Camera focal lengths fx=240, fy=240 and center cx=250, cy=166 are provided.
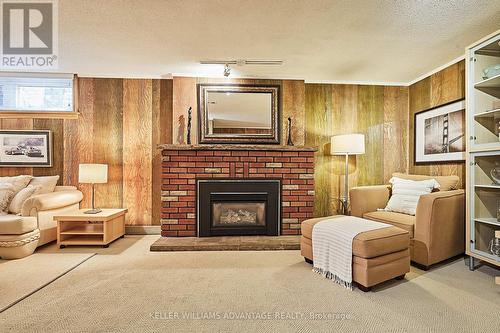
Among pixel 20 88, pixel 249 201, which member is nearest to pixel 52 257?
pixel 249 201

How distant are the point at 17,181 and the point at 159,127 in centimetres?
188

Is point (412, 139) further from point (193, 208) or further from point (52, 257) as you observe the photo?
point (52, 257)

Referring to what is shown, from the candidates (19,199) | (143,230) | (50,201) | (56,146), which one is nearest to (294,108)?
(143,230)

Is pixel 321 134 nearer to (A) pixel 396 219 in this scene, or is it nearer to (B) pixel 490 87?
(A) pixel 396 219

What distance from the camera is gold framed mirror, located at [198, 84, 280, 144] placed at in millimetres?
3461

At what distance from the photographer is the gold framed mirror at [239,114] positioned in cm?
346

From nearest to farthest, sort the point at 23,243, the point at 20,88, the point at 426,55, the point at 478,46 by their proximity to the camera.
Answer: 1. the point at 478,46
2. the point at 23,243
3. the point at 426,55
4. the point at 20,88

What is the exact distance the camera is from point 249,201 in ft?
10.8

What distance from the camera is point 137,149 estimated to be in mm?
3545

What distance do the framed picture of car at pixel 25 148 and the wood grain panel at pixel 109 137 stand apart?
2.16 ft

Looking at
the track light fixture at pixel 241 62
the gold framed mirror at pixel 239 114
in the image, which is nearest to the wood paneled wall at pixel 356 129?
the gold framed mirror at pixel 239 114

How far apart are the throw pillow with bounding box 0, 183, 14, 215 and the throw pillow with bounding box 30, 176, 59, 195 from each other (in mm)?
255

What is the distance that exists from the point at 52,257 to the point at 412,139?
4.93m

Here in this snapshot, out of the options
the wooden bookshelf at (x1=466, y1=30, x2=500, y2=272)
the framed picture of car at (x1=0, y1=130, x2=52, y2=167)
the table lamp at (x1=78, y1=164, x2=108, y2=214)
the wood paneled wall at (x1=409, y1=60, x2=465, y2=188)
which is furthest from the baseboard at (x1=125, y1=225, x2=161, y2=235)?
the wood paneled wall at (x1=409, y1=60, x2=465, y2=188)
